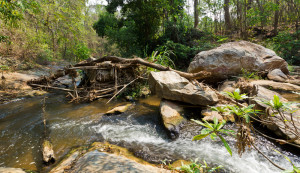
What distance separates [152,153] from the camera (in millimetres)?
2438

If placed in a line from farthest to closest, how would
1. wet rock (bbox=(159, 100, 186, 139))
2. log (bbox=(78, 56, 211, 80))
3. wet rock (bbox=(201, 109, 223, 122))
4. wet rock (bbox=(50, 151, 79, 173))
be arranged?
log (bbox=(78, 56, 211, 80)), wet rock (bbox=(201, 109, 223, 122)), wet rock (bbox=(159, 100, 186, 139)), wet rock (bbox=(50, 151, 79, 173))

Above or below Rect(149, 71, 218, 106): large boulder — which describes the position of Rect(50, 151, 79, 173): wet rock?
below

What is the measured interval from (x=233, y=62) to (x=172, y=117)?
3.69m

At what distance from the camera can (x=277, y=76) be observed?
5.13 meters

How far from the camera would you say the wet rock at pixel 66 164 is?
6.23ft

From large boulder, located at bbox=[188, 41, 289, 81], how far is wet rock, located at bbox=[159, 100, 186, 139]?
8.40 ft

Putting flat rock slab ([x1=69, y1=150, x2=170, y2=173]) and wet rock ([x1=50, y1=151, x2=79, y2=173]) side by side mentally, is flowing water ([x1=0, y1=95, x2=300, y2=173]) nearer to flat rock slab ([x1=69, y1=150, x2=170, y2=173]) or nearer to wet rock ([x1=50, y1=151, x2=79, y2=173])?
wet rock ([x1=50, y1=151, x2=79, y2=173])

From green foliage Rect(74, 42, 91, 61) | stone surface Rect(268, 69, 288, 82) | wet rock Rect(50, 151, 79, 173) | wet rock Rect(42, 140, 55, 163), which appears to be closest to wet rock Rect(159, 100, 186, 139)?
wet rock Rect(50, 151, 79, 173)

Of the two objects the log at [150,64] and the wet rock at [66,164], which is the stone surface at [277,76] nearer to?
the log at [150,64]

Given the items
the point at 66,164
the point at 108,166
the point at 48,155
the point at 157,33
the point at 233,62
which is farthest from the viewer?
the point at 157,33

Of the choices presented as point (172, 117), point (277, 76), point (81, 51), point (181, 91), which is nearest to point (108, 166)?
point (172, 117)

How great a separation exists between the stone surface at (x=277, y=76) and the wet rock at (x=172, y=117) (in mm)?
3923

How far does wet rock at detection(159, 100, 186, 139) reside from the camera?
292cm

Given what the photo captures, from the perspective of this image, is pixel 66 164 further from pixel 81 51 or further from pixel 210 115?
pixel 81 51
